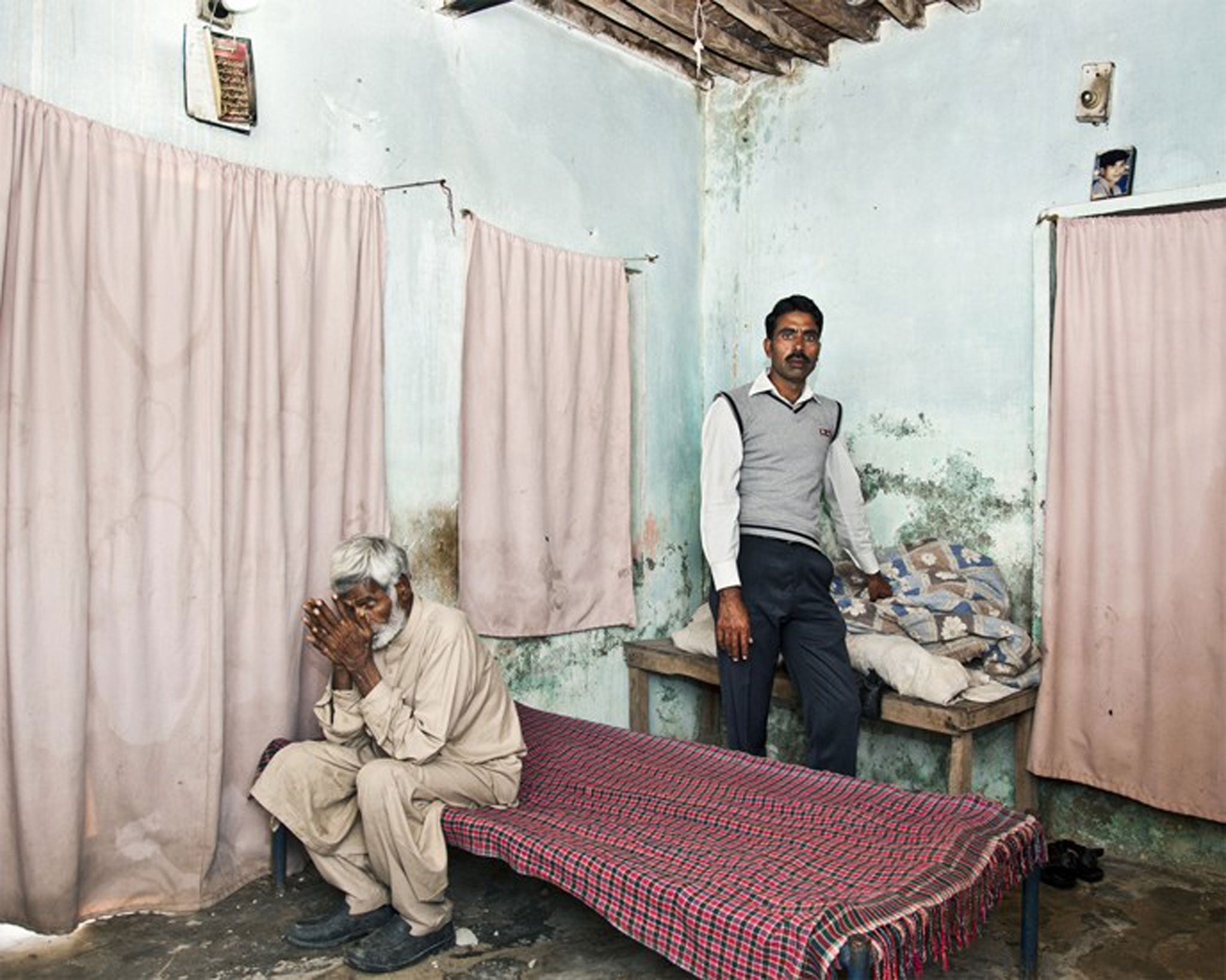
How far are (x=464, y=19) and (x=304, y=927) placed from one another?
3.53m

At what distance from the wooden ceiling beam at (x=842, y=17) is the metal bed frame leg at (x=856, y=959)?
12.7 feet

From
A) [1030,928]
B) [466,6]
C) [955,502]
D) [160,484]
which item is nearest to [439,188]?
[466,6]

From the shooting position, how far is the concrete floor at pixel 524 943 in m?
3.06

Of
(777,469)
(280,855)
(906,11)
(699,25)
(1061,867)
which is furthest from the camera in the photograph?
(699,25)

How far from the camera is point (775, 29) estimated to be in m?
4.79

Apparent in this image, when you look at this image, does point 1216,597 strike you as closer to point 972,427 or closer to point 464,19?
point 972,427

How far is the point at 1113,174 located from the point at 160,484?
12.3ft

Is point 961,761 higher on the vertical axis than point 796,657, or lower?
lower

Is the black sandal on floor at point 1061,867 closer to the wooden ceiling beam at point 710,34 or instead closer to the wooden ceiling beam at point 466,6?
the wooden ceiling beam at point 710,34

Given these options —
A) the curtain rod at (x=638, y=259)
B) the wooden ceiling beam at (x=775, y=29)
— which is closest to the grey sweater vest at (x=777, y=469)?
the curtain rod at (x=638, y=259)

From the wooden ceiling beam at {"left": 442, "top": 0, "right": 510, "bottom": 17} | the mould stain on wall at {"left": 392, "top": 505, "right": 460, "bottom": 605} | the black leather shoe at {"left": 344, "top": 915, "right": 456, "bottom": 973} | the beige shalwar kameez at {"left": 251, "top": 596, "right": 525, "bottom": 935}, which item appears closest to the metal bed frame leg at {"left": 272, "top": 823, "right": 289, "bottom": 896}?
the beige shalwar kameez at {"left": 251, "top": 596, "right": 525, "bottom": 935}

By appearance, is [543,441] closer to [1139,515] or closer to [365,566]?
[365,566]

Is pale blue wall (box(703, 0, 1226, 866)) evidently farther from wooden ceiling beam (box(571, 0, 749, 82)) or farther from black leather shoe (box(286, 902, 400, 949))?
black leather shoe (box(286, 902, 400, 949))

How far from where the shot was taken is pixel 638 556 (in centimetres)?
525
